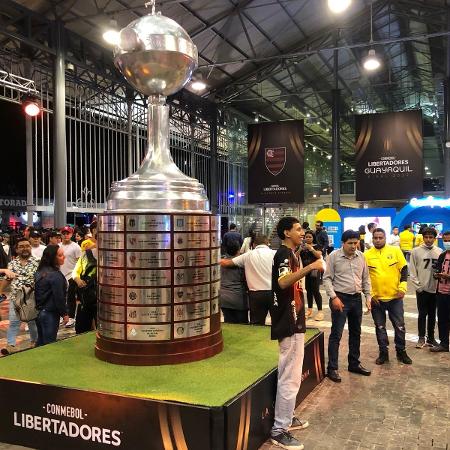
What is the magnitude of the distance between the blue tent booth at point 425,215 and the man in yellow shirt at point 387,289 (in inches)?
437

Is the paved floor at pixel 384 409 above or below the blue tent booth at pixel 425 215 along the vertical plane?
below

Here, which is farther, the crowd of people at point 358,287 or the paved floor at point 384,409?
the crowd of people at point 358,287

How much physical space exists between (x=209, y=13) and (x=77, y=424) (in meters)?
13.5

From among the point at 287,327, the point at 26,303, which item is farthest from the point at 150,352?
the point at 26,303

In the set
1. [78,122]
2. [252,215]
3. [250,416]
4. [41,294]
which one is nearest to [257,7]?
[78,122]

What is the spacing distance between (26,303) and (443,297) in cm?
501

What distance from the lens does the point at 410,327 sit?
7.93 m

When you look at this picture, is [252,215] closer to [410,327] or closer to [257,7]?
[257,7]

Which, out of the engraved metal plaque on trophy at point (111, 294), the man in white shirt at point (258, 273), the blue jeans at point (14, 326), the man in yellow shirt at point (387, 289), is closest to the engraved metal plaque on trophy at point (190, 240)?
the engraved metal plaque on trophy at point (111, 294)

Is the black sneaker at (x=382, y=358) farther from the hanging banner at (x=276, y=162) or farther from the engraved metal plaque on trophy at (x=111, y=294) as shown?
the hanging banner at (x=276, y=162)

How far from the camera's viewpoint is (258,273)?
5.69 metres

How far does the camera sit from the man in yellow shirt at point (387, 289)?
5.87 m

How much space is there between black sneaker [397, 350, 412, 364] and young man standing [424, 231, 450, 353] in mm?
679

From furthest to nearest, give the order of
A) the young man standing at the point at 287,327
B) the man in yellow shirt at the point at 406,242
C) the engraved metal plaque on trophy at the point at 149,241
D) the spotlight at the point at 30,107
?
1. the man in yellow shirt at the point at 406,242
2. the spotlight at the point at 30,107
3. the engraved metal plaque on trophy at the point at 149,241
4. the young man standing at the point at 287,327
